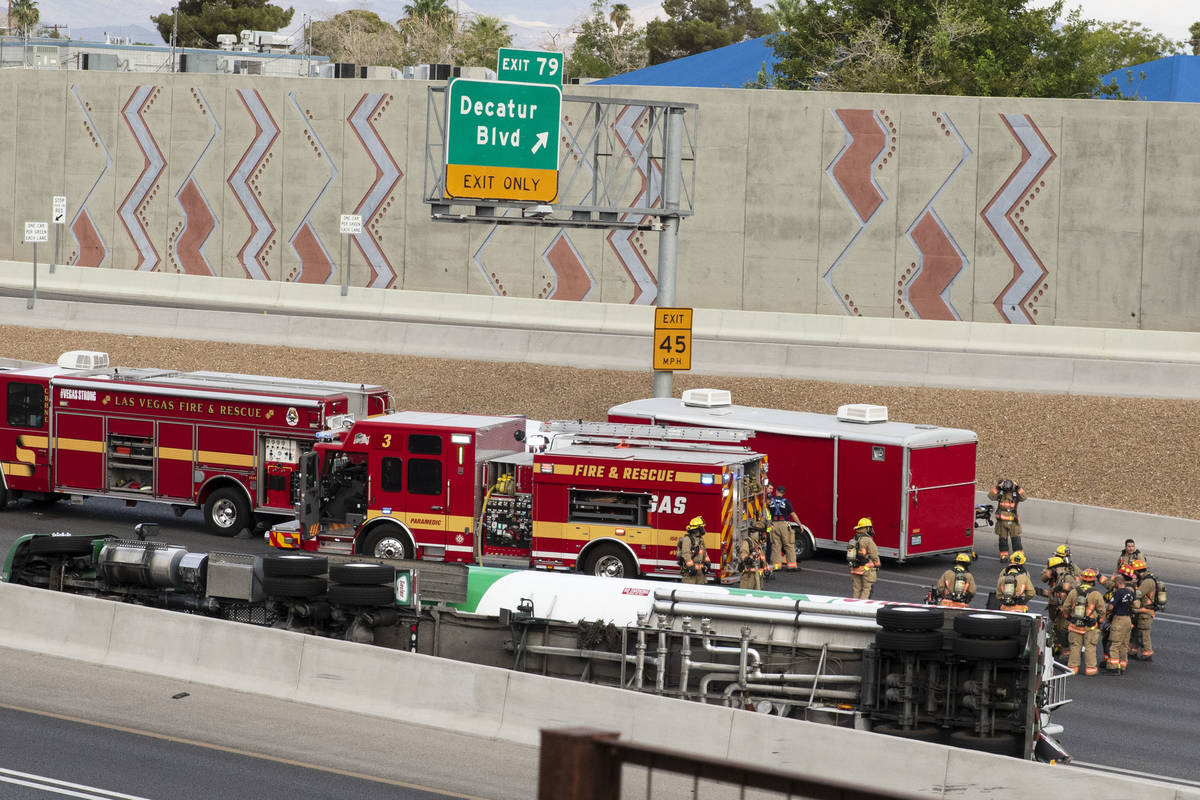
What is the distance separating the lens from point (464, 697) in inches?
631

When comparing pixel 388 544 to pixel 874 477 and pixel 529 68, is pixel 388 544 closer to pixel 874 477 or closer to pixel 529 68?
pixel 874 477

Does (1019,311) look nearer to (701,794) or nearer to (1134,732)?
(1134,732)

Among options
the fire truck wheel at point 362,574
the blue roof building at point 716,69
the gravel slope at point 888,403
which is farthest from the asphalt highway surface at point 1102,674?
the blue roof building at point 716,69

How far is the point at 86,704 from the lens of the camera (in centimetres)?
1656

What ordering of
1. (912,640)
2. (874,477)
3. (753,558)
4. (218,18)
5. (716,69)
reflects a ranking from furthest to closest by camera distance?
1. (218,18)
2. (716,69)
3. (874,477)
4. (753,558)
5. (912,640)

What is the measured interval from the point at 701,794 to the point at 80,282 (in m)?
47.2

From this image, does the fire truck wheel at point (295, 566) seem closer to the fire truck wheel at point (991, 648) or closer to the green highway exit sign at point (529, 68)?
the fire truck wheel at point (991, 648)

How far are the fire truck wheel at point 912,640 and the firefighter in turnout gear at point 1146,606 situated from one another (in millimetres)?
7589

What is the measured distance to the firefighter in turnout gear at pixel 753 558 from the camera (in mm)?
22422

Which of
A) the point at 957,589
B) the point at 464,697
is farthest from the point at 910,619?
the point at 957,589

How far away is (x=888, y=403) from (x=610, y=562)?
16.2 meters

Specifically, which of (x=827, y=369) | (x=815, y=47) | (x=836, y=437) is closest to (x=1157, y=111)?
(x=827, y=369)

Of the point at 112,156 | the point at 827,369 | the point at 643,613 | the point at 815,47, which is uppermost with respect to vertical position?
the point at 815,47

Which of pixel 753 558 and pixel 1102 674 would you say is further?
pixel 753 558
